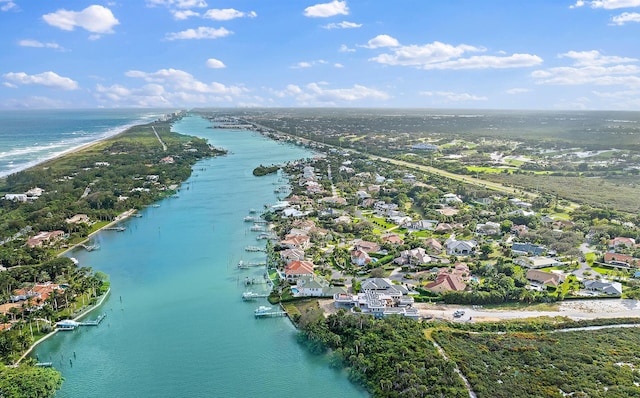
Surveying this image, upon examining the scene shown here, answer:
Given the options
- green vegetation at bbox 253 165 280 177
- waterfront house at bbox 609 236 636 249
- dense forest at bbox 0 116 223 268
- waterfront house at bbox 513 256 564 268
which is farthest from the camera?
Answer: green vegetation at bbox 253 165 280 177

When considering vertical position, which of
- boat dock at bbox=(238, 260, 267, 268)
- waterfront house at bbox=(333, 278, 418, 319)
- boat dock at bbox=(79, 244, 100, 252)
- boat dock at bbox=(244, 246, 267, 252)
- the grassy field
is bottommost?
boat dock at bbox=(79, 244, 100, 252)

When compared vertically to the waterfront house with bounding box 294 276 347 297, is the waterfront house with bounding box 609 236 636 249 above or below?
above

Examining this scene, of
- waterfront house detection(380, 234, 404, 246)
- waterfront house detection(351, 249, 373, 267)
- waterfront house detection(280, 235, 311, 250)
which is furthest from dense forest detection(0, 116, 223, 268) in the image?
waterfront house detection(380, 234, 404, 246)

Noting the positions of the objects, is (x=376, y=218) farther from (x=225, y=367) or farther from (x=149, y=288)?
(x=225, y=367)

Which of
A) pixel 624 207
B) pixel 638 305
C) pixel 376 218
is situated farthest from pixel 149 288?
pixel 624 207

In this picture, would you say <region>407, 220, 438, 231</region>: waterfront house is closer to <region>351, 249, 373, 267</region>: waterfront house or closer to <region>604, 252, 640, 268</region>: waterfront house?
<region>351, 249, 373, 267</region>: waterfront house

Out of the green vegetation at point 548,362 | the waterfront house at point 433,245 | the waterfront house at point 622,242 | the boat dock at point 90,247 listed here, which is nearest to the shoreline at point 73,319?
the boat dock at point 90,247

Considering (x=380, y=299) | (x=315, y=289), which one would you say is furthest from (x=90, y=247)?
(x=380, y=299)

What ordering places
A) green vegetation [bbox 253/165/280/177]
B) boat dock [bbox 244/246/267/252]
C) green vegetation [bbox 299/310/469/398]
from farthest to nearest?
green vegetation [bbox 253/165/280/177], boat dock [bbox 244/246/267/252], green vegetation [bbox 299/310/469/398]
